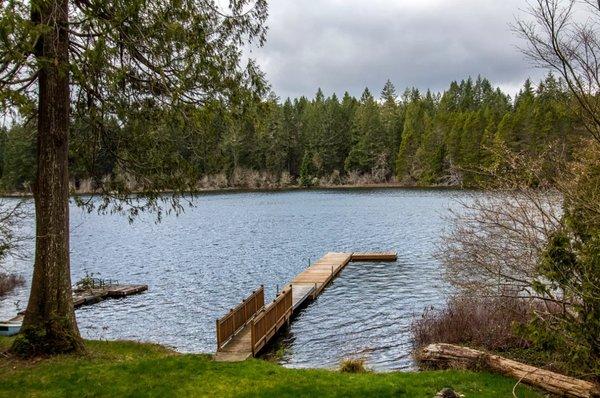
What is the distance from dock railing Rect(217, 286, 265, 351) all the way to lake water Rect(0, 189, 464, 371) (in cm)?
142

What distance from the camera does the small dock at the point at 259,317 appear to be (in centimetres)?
A: 1391

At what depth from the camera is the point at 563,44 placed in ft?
21.5

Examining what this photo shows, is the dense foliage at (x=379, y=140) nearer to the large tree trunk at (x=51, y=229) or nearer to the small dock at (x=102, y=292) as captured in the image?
the small dock at (x=102, y=292)

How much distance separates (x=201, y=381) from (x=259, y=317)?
5.63m

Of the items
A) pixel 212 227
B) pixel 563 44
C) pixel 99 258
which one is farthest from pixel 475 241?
pixel 212 227

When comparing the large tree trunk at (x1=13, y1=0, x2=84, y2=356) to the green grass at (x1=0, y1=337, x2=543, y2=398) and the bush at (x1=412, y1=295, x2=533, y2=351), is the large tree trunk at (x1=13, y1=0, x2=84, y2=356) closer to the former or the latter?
the green grass at (x1=0, y1=337, x2=543, y2=398)

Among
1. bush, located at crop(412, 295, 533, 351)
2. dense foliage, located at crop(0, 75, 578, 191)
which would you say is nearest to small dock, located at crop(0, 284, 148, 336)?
bush, located at crop(412, 295, 533, 351)

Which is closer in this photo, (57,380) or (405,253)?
(57,380)

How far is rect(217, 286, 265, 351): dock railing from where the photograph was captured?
550 inches

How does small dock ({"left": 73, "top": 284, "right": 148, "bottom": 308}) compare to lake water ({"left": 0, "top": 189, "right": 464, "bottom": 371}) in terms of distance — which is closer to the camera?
lake water ({"left": 0, "top": 189, "right": 464, "bottom": 371})

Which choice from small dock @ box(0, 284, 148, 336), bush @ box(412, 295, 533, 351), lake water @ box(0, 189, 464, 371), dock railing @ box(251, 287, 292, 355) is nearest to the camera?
bush @ box(412, 295, 533, 351)

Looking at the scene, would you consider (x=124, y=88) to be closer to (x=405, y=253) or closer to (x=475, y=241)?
(x=475, y=241)

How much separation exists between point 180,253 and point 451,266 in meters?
25.1

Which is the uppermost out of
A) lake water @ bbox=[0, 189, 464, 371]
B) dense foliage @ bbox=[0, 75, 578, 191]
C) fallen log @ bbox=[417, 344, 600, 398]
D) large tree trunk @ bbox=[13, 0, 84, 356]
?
dense foliage @ bbox=[0, 75, 578, 191]
